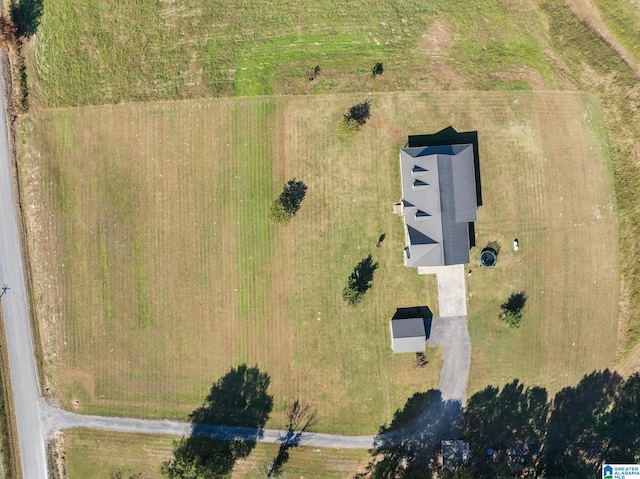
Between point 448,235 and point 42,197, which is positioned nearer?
point 448,235

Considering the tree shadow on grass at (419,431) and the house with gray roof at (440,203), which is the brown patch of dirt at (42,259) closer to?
the tree shadow on grass at (419,431)

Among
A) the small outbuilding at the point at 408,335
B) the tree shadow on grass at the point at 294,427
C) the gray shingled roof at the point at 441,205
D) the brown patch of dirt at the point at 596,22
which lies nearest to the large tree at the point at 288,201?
the gray shingled roof at the point at 441,205

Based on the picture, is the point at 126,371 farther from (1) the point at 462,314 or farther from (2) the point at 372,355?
(1) the point at 462,314

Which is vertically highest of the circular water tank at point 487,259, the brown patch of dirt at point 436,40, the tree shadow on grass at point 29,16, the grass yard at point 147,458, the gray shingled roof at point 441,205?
the tree shadow on grass at point 29,16

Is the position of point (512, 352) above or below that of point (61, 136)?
below

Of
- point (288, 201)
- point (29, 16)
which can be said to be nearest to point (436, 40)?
point (288, 201)

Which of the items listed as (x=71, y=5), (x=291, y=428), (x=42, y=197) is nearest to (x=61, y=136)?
(x=42, y=197)

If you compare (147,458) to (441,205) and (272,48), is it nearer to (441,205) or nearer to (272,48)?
(441,205)
